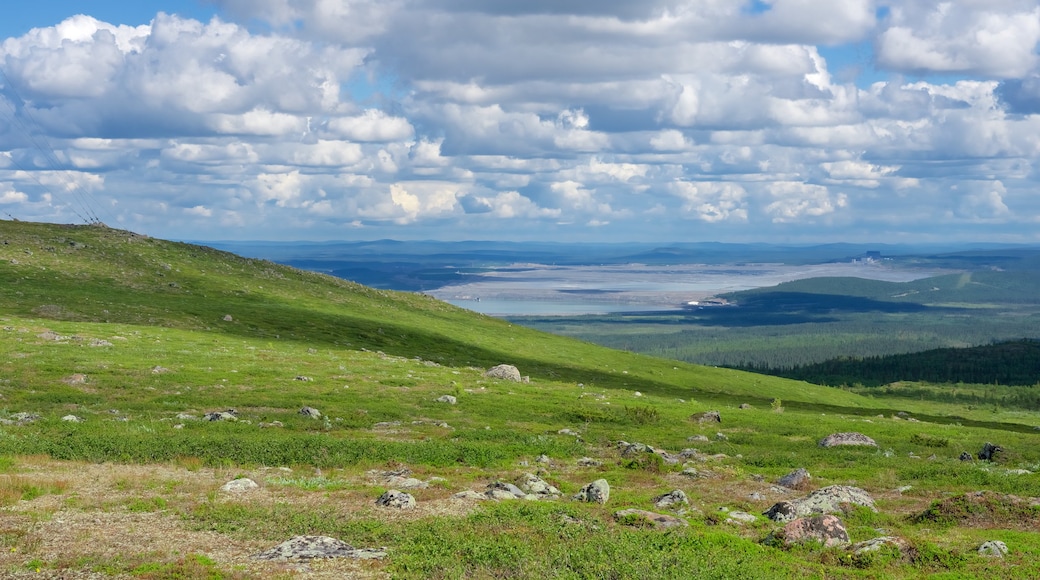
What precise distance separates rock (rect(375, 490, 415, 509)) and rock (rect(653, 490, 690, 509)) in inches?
319

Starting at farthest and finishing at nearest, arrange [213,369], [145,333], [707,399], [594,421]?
1. [707,399]
2. [145,333]
3. [213,369]
4. [594,421]

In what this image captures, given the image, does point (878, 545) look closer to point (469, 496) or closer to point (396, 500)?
point (469, 496)

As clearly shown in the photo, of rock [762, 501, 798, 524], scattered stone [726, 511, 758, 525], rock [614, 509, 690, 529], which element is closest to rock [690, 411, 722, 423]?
rock [762, 501, 798, 524]

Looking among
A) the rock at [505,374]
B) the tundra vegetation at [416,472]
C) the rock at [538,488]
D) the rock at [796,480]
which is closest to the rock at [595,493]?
the tundra vegetation at [416,472]

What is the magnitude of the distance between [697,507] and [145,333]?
184 feet

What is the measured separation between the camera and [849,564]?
2097 centimetres

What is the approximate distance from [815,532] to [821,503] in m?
4.86

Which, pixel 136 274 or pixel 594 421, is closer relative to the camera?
pixel 594 421

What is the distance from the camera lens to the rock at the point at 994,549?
71.7 ft

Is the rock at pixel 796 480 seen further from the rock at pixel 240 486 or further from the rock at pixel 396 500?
the rock at pixel 240 486

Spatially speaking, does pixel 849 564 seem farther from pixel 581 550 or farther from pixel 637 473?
pixel 637 473

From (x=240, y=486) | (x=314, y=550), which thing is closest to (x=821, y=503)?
(x=314, y=550)

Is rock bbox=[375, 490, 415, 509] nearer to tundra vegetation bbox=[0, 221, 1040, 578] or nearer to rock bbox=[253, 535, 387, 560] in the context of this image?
tundra vegetation bbox=[0, 221, 1040, 578]

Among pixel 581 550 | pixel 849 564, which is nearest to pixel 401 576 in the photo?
pixel 581 550
